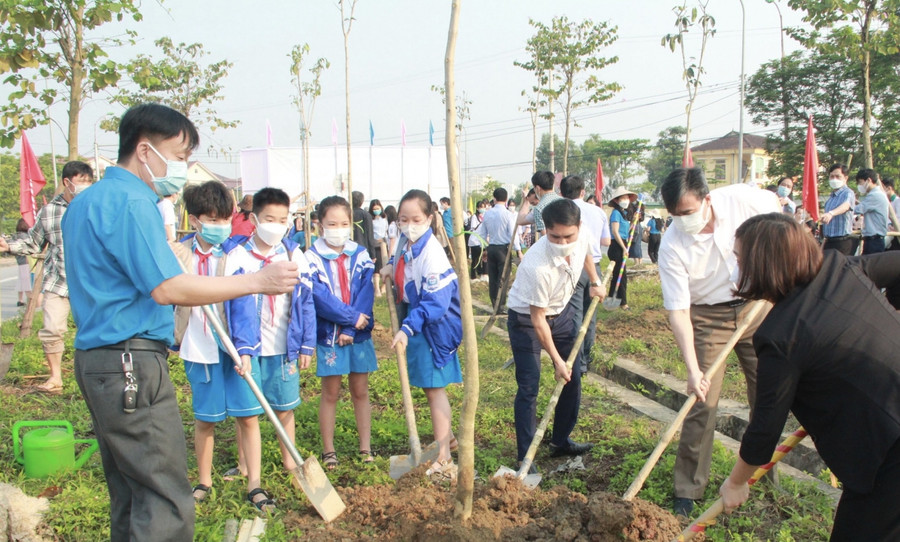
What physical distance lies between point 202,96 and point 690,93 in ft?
41.9

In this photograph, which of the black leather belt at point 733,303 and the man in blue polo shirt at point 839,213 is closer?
the black leather belt at point 733,303

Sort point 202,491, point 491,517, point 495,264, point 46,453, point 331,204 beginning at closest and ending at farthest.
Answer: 1. point 491,517
2. point 202,491
3. point 46,453
4. point 331,204
5. point 495,264

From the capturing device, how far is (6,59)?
604 centimetres

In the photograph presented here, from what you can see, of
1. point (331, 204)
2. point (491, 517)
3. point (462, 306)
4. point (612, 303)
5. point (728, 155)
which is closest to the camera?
point (462, 306)

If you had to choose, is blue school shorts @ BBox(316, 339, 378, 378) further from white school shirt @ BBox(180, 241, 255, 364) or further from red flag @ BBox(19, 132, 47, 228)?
red flag @ BBox(19, 132, 47, 228)

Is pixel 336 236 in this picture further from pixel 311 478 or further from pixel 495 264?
pixel 495 264

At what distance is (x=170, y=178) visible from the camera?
2549 millimetres

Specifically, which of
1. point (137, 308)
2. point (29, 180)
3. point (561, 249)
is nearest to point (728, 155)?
point (29, 180)

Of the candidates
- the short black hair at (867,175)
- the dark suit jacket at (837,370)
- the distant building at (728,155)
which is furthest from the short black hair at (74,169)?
the distant building at (728,155)

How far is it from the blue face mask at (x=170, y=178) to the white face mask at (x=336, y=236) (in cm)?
159

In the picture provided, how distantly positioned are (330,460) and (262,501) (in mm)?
626

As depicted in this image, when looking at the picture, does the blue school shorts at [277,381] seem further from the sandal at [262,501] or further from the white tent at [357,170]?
the white tent at [357,170]

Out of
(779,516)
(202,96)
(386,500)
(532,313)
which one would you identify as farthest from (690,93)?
(202,96)

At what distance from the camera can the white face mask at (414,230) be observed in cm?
411
